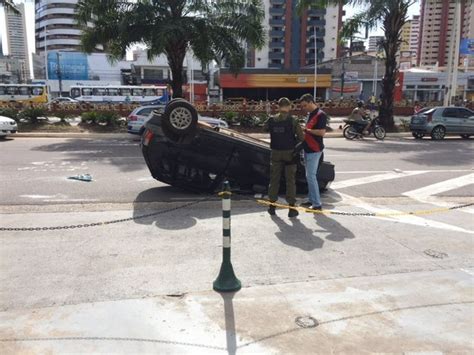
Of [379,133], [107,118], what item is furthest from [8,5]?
[379,133]

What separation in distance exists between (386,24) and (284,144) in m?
18.7

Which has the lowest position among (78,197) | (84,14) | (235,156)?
(78,197)

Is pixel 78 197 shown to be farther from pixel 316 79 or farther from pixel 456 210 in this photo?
pixel 316 79

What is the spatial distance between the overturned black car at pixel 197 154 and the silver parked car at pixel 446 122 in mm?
14219

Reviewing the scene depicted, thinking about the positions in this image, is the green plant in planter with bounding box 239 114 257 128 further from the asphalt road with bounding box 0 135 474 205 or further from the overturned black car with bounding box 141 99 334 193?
the overturned black car with bounding box 141 99 334 193

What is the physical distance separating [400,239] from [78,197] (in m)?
5.60

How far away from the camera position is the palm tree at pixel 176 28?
62.2 feet

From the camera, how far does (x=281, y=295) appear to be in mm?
4156

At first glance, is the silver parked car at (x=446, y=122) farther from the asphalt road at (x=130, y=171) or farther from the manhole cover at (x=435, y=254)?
the manhole cover at (x=435, y=254)

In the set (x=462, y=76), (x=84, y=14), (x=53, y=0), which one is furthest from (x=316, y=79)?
(x=53, y=0)

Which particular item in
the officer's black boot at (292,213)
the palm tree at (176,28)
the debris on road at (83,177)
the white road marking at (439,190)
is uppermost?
the palm tree at (176,28)

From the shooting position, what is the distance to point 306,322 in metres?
3.67

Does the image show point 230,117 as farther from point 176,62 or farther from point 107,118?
point 107,118

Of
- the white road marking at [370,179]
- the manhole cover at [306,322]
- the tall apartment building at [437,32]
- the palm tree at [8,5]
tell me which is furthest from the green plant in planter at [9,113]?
the tall apartment building at [437,32]
